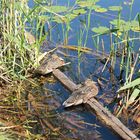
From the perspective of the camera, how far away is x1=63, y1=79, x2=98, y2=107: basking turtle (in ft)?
9.86

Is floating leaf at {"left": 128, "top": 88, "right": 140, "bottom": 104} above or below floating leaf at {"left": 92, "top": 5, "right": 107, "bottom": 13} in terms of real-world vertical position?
below

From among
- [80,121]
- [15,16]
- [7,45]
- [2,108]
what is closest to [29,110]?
[2,108]

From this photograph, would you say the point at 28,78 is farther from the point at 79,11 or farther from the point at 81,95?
A: the point at 79,11

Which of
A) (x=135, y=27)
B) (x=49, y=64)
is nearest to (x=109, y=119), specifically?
(x=49, y=64)

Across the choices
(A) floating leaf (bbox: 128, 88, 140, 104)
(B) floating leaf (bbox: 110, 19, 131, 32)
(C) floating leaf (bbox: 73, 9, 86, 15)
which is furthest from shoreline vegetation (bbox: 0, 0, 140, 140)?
(C) floating leaf (bbox: 73, 9, 86, 15)

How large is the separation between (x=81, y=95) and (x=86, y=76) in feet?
1.91

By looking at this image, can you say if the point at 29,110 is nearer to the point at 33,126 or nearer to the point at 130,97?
the point at 33,126

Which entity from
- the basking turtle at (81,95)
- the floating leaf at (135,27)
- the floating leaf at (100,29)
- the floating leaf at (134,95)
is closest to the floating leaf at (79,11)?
the floating leaf at (100,29)

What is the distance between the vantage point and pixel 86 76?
3582 mm

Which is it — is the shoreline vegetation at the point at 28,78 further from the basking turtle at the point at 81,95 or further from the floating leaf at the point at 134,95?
the basking turtle at the point at 81,95

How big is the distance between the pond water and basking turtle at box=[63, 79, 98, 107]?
74 mm

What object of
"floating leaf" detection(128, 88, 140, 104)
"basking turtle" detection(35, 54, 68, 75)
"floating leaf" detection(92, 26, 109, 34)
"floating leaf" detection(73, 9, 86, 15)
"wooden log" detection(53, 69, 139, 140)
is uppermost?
"floating leaf" detection(73, 9, 86, 15)

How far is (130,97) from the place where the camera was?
299 cm

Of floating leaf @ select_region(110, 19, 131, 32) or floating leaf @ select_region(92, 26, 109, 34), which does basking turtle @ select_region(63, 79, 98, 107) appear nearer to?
floating leaf @ select_region(110, 19, 131, 32)
